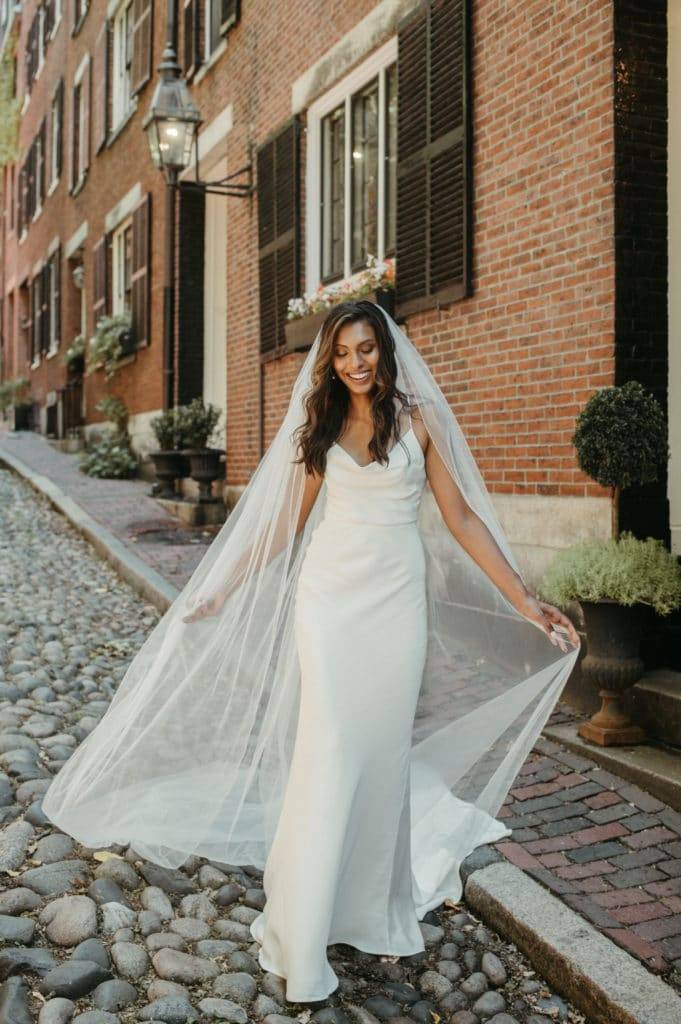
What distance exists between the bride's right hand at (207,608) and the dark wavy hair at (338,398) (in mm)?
555


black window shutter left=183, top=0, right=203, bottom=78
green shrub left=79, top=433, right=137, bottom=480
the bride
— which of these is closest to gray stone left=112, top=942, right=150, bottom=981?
the bride

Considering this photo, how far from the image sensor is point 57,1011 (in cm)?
241

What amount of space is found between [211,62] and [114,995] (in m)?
10.6

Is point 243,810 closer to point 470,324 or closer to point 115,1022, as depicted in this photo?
point 115,1022

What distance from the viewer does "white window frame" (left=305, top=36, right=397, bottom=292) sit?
750 centimetres

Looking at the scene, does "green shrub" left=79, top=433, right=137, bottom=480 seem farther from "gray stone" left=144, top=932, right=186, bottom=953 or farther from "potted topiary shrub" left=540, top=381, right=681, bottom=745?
"gray stone" left=144, top=932, right=186, bottom=953

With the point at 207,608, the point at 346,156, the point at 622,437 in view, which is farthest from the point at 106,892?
the point at 346,156

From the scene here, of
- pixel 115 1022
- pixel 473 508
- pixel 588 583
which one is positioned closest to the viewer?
pixel 115 1022

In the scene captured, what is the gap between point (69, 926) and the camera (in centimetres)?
282

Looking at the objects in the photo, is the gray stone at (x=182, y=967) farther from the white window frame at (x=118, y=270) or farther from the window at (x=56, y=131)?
the window at (x=56, y=131)

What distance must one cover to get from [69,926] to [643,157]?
434cm

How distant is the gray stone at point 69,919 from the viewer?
2783mm

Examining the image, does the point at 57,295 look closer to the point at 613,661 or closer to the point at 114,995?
the point at 613,661

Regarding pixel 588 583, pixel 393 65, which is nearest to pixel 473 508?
pixel 588 583
